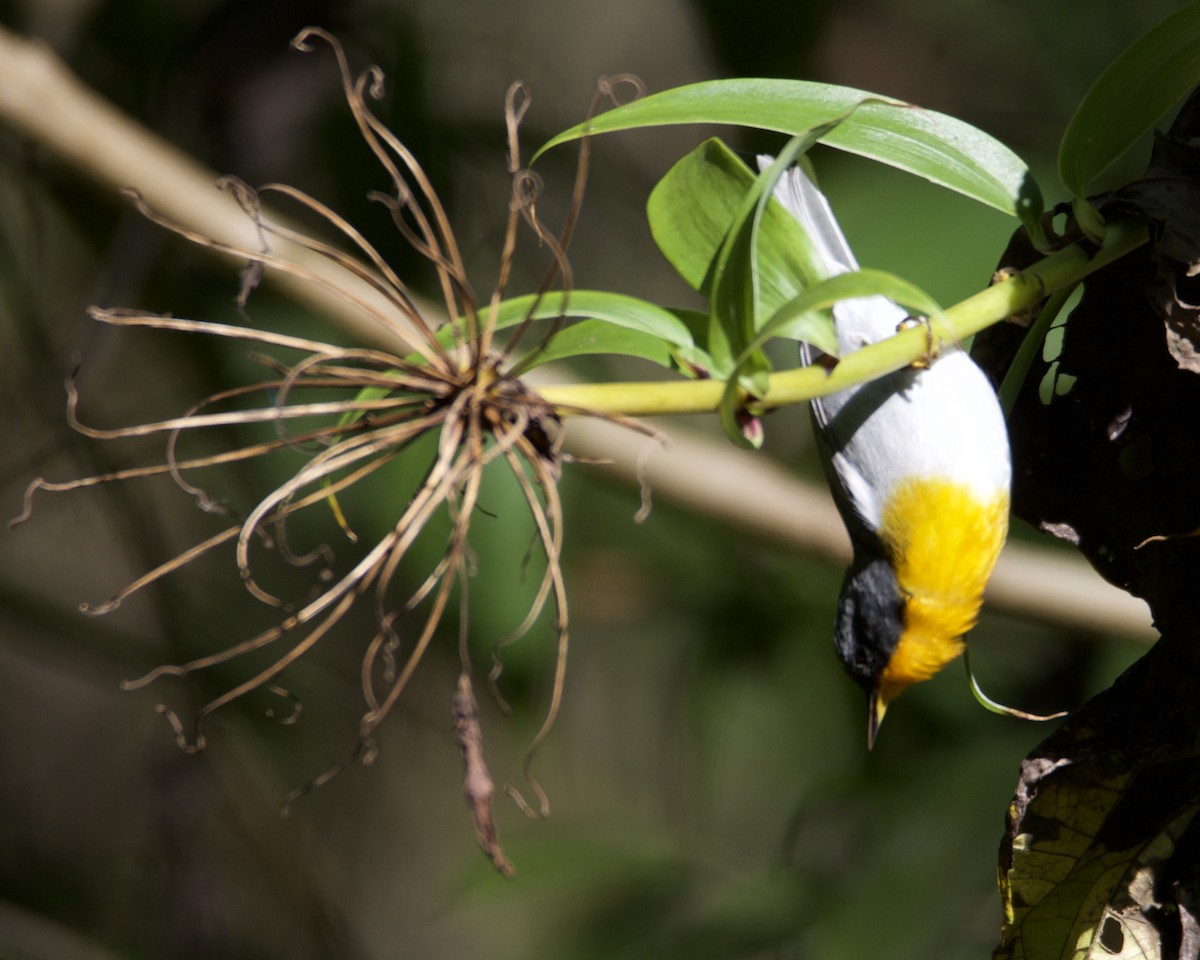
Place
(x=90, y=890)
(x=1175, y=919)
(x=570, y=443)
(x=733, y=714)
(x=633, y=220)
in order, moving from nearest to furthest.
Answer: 1. (x=1175, y=919)
2. (x=570, y=443)
3. (x=733, y=714)
4. (x=633, y=220)
5. (x=90, y=890)

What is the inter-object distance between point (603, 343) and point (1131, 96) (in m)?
0.22

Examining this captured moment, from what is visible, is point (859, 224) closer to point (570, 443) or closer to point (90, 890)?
point (570, 443)

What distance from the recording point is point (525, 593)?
1229 millimetres

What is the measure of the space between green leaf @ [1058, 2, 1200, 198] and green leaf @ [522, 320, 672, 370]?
17cm

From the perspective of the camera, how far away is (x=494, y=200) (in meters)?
1.63

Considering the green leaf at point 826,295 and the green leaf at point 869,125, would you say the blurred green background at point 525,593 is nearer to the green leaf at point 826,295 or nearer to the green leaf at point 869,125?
the green leaf at point 869,125

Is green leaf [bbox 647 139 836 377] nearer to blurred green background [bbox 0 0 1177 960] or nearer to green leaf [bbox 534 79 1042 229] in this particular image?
green leaf [bbox 534 79 1042 229]

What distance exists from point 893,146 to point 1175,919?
37 centimetres

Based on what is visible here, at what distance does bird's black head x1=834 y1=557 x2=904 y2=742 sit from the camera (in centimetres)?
57

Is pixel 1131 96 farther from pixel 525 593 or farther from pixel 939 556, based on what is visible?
pixel 525 593

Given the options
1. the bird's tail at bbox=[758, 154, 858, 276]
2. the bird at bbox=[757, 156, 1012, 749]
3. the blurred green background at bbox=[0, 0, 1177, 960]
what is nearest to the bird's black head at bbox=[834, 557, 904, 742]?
the bird at bbox=[757, 156, 1012, 749]

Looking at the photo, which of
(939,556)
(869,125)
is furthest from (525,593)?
(869,125)

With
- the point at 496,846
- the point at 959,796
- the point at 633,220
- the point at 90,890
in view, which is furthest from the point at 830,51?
the point at 90,890

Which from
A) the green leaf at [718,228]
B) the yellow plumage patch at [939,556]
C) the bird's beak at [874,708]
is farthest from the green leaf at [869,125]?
the bird's beak at [874,708]
